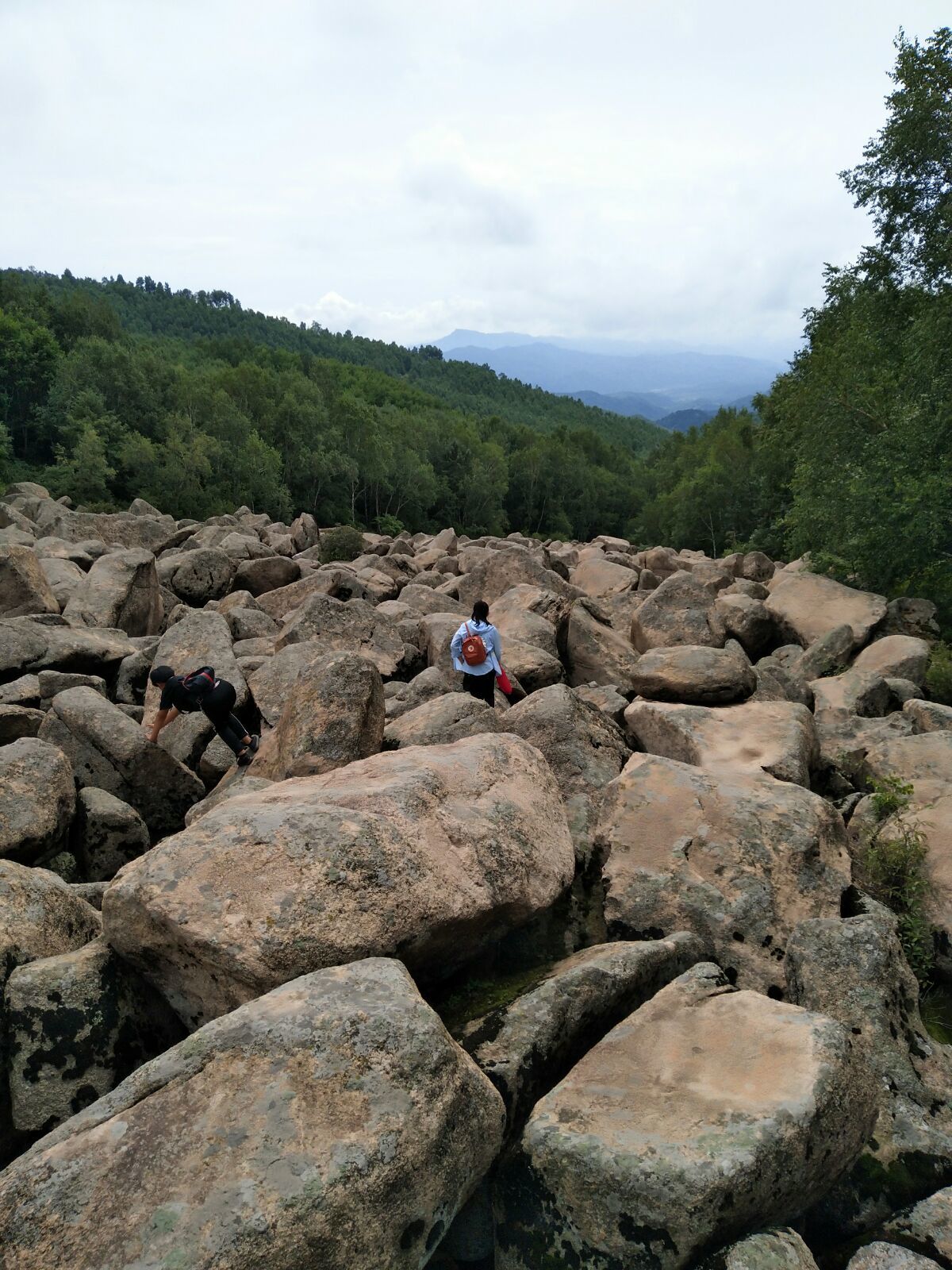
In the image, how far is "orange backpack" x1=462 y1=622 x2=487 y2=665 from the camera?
11.6 m

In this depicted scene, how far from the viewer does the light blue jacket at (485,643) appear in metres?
11.6

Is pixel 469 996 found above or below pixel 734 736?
below

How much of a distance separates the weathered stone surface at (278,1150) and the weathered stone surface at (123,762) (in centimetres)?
623

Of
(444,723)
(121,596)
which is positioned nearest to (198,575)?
(121,596)

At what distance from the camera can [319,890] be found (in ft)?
16.3

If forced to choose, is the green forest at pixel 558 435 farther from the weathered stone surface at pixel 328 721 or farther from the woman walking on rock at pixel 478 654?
the weathered stone surface at pixel 328 721

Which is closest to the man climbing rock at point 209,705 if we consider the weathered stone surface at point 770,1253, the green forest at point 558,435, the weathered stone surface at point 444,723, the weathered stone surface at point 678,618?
the weathered stone surface at point 444,723

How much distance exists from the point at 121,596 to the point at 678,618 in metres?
11.9

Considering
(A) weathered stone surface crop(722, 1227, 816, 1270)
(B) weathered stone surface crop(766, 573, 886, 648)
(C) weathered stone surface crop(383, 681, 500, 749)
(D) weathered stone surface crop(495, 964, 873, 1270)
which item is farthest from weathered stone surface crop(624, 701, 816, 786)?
(B) weathered stone surface crop(766, 573, 886, 648)

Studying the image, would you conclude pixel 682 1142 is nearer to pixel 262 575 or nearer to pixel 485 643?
pixel 485 643

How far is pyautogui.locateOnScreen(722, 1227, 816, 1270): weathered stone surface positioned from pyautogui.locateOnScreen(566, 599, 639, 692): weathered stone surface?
10.0m

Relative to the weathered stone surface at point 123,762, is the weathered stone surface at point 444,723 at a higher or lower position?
higher

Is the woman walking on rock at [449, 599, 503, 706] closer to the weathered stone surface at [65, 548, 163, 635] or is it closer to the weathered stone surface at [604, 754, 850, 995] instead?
the weathered stone surface at [604, 754, 850, 995]

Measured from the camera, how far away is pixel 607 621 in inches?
648
